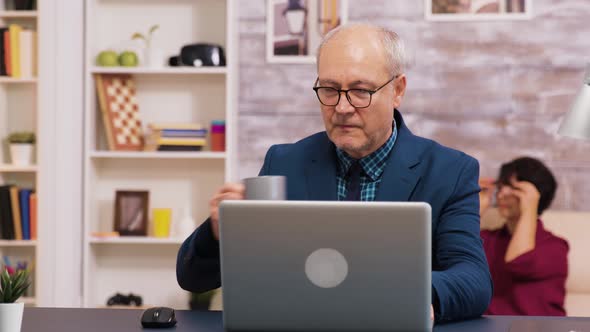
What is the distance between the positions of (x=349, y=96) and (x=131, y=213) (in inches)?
95.3

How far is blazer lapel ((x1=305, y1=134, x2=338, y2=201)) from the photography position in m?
2.08

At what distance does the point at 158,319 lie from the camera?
64.4 inches

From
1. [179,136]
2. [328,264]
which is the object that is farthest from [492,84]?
[328,264]

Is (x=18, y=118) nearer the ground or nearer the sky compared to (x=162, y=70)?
nearer the ground

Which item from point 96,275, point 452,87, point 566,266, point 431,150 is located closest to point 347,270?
point 431,150

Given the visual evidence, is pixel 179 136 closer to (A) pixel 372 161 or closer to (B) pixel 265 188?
(A) pixel 372 161

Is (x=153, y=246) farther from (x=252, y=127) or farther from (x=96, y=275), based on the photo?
(x=252, y=127)

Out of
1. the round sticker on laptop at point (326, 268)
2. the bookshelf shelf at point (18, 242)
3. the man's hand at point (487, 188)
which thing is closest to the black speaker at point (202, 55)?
the bookshelf shelf at point (18, 242)

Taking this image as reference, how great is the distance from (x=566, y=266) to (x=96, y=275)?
228 centimetres

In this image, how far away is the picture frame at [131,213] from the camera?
4.18 m

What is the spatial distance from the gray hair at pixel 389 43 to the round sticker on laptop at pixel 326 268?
821 mm

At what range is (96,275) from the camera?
14.1ft

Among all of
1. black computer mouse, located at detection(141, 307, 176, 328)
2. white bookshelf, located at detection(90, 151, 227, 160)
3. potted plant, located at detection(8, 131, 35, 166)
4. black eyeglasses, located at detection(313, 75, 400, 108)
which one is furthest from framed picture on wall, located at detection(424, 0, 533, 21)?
black computer mouse, located at detection(141, 307, 176, 328)

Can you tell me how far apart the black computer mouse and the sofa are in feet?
7.36
